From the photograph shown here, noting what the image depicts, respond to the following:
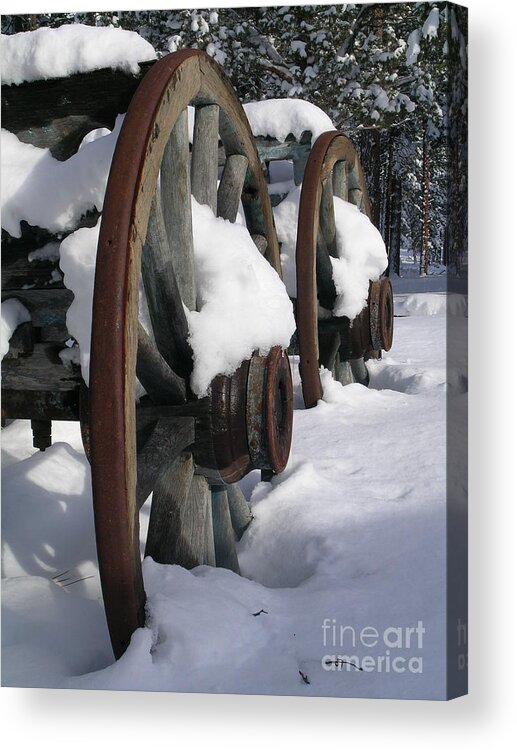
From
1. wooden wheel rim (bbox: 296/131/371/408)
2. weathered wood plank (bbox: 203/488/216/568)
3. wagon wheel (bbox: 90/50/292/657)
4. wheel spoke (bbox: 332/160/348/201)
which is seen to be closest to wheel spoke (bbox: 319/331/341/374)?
wooden wheel rim (bbox: 296/131/371/408)

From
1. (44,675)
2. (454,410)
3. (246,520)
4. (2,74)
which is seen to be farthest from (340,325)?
(44,675)

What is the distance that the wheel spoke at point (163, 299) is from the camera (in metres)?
1.68

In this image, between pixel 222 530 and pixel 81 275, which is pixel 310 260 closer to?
pixel 222 530

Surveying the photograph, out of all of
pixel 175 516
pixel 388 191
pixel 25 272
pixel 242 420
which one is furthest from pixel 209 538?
pixel 388 191

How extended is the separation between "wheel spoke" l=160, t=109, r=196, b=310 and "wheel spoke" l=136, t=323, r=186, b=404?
0.73ft

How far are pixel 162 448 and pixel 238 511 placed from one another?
721 millimetres

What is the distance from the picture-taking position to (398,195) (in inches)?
142

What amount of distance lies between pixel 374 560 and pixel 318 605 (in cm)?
23

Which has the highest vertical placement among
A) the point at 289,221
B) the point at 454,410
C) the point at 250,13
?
the point at 250,13

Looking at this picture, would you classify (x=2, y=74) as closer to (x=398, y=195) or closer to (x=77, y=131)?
(x=77, y=131)

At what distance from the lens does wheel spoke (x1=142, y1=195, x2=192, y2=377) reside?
168 cm

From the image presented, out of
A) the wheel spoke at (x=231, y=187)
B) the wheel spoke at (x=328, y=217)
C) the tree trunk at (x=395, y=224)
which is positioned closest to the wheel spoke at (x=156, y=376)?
the wheel spoke at (x=231, y=187)

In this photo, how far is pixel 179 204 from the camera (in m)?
1.86

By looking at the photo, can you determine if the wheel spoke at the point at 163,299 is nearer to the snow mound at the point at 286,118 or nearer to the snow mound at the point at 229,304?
the snow mound at the point at 229,304
